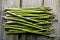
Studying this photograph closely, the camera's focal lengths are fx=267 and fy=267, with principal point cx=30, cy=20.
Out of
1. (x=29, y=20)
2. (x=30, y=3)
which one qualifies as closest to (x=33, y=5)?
(x=30, y=3)

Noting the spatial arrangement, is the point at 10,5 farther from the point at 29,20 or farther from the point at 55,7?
the point at 55,7

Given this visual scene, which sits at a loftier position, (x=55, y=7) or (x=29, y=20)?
(x=55, y=7)

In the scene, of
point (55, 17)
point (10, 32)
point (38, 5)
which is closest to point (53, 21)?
point (55, 17)

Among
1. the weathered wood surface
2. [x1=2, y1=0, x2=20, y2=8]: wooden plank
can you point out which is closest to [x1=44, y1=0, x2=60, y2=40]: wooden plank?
the weathered wood surface

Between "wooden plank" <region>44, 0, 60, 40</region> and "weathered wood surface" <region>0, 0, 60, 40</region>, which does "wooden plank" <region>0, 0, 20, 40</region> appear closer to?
"weathered wood surface" <region>0, 0, 60, 40</region>

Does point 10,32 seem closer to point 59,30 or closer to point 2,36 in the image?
point 2,36

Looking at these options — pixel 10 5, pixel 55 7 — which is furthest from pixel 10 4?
pixel 55 7

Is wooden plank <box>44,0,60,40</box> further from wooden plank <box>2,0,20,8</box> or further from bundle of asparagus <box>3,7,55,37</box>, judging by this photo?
wooden plank <box>2,0,20,8</box>

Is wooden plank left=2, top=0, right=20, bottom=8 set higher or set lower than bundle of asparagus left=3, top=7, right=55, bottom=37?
higher

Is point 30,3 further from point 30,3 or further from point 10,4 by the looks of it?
point 10,4
